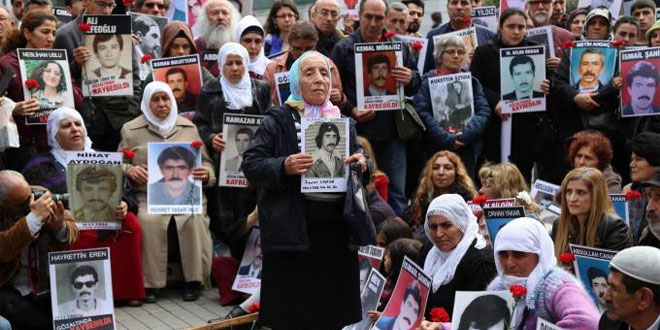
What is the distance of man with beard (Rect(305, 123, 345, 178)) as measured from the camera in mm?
6293

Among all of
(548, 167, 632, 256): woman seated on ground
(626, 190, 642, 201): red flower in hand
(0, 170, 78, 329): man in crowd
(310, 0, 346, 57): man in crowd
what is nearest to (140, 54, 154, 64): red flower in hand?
(310, 0, 346, 57): man in crowd

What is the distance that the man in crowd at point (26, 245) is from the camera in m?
7.21

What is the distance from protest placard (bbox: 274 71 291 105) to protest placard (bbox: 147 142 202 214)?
3.31 ft

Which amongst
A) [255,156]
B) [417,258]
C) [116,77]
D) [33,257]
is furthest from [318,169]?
[116,77]

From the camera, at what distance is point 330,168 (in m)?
6.33

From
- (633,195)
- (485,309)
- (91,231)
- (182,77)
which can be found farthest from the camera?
(182,77)

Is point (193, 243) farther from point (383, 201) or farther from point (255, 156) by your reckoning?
point (255, 156)

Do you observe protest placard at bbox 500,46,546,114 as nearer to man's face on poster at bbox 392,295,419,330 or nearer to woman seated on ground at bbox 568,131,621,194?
woman seated on ground at bbox 568,131,621,194

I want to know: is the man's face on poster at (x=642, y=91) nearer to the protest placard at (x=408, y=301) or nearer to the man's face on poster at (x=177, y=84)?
the man's face on poster at (x=177, y=84)

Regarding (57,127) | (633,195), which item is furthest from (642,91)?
(57,127)

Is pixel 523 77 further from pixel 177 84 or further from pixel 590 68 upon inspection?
pixel 177 84

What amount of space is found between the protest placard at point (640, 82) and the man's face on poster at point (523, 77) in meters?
0.80

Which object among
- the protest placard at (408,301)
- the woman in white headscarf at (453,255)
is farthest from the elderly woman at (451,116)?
the protest placard at (408,301)

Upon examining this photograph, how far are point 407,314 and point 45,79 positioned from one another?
396 cm
